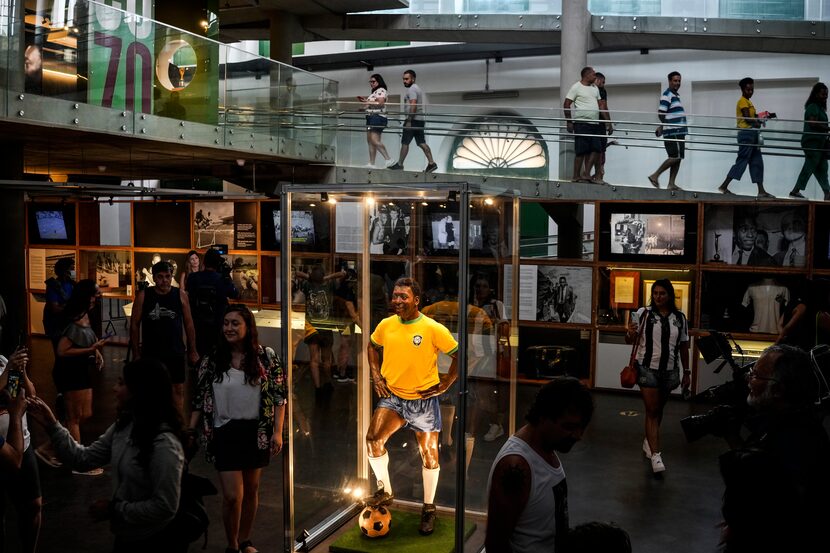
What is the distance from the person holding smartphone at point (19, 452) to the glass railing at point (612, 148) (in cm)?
791

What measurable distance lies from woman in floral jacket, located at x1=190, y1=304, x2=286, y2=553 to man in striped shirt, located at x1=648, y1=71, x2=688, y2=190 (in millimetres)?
8203

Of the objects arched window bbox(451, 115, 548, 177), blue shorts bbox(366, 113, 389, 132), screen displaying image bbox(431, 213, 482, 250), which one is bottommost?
screen displaying image bbox(431, 213, 482, 250)

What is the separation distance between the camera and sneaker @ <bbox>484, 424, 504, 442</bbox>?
5504 millimetres

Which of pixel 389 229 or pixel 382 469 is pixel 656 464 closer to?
pixel 382 469

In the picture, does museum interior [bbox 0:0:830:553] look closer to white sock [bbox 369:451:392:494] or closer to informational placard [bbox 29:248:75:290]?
informational placard [bbox 29:248:75:290]

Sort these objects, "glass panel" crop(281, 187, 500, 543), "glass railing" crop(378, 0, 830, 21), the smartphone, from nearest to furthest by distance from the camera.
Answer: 1. the smartphone
2. "glass panel" crop(281, 187, 500, 543)
3. "glass railing" crop(378, 0, 830, 21)

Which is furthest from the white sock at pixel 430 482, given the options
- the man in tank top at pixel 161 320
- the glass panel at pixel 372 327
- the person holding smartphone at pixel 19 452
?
the man in tank top at pixel 161 320

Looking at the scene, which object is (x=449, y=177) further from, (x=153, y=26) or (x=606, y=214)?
(x=153, y=26)

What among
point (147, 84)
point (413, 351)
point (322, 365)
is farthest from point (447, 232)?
point (147, 84)

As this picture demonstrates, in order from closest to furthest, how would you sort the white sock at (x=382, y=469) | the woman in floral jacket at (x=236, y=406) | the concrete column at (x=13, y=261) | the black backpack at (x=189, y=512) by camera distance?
the black backpack at (x=189, y=512) → the woman in floral jacket at (x=236, y=406) → the white sock at (x=382, y=469) → the concrete column at (x=13, y=261)

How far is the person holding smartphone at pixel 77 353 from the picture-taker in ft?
21.8

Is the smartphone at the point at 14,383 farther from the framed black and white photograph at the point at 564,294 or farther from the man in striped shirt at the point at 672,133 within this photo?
the man in striped shirt at the point at 672,133

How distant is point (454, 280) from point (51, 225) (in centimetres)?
1241

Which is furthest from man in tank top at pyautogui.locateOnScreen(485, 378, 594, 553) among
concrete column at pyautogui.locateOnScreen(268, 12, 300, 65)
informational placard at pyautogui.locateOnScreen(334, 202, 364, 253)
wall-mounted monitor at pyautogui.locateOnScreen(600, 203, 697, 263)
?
concrete column at pyautogui.locateOnScreen(268, 12, 300, 65)
